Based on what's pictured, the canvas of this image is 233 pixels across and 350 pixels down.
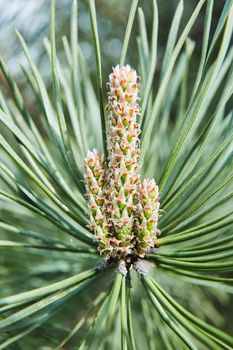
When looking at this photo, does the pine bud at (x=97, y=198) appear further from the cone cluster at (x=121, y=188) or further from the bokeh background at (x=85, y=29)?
the bokeh background at (x=85, y=29)

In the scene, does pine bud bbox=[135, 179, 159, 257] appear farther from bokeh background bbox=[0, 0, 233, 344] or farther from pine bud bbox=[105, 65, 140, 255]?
bokeh background bbox=[0, 0, 233, 344]

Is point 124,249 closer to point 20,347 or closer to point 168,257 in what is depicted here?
point 168,257

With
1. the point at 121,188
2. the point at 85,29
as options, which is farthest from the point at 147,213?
the point at 85,29

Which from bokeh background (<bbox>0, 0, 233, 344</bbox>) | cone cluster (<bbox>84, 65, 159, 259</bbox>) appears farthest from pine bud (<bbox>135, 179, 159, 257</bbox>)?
bokeh background (<bbox>0, 0, 233, 344</bbox>)

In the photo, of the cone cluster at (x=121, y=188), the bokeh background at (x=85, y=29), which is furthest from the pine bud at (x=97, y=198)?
the bokeh background at (x=85, y=29)

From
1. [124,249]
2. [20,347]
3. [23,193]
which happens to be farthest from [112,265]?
[20,347]

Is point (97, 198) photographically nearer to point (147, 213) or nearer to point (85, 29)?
point (147, 213)
